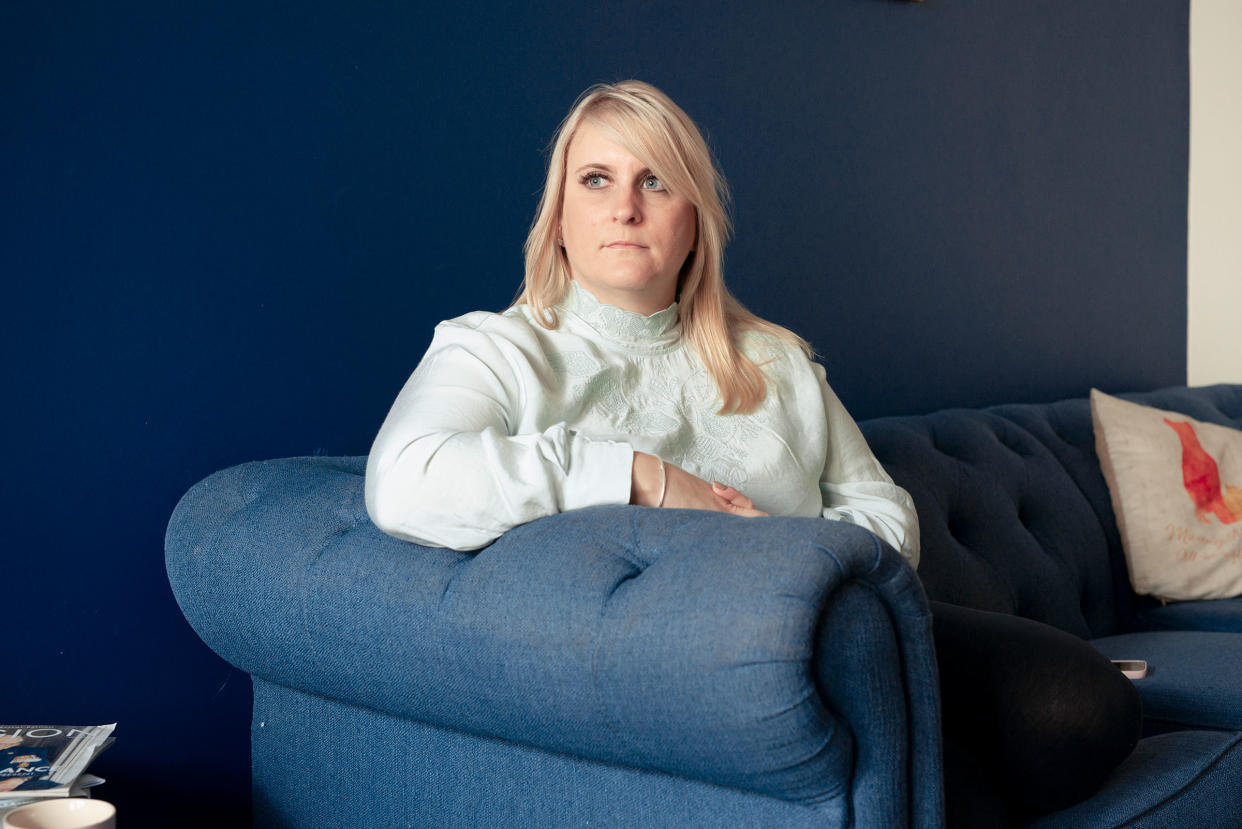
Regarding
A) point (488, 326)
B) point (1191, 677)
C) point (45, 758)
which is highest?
point (488, 326)

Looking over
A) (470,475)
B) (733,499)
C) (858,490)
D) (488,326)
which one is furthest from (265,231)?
(858,490)

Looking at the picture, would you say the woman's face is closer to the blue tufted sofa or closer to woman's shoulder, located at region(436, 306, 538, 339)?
woman's shoulder, located at region(436, 306, 538, 339)

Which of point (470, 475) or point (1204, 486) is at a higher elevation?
point (470, 475)

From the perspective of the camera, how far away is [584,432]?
4.68ft

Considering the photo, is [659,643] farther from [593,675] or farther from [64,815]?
[64,815]

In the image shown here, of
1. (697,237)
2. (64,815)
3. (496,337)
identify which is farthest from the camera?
(697,237)

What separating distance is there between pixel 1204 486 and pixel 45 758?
88.5 inches

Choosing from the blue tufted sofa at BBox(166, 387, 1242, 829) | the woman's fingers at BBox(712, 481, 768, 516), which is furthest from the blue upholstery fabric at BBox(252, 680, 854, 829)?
→ the woman's fingers at BBox(712, 481, 768, 516)

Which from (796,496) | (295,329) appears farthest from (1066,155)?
(295,329)

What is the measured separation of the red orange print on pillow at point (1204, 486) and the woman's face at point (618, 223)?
1.47 m

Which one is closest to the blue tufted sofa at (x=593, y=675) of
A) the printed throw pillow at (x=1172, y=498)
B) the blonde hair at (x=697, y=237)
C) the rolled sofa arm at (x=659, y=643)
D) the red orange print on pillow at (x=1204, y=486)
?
the rolled sofa arm at (x=659, y=643)

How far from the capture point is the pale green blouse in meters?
1.15

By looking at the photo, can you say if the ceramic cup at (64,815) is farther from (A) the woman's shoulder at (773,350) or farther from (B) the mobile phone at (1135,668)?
(B) the mobile phone at (1135,668)

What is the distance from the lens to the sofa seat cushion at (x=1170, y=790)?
47.3 inches
